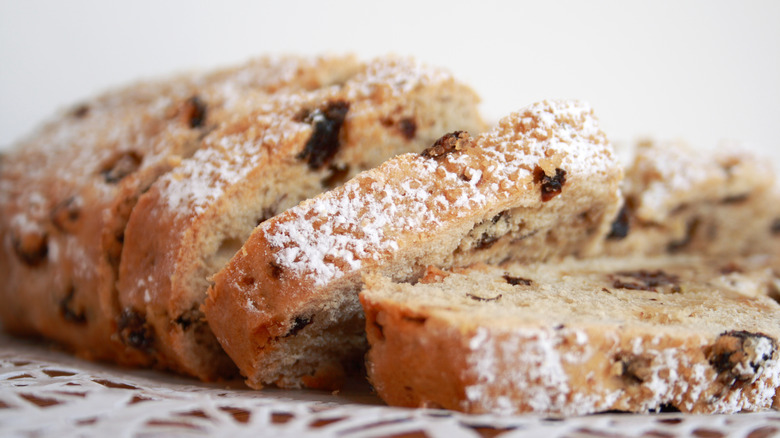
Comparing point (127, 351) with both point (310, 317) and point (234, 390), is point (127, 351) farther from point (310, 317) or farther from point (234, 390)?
point (310, 317)

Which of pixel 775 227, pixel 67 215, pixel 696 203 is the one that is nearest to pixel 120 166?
pixel 67 215

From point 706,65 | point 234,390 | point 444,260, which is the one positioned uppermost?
point 706,65

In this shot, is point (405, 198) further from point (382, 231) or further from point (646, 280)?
point (646, 280)

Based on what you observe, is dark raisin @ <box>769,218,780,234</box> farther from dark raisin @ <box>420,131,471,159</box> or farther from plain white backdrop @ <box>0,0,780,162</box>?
dark raisin @ <box>420,131,471,159</box>

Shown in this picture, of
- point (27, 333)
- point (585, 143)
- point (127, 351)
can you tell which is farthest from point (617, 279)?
point (27, 333)

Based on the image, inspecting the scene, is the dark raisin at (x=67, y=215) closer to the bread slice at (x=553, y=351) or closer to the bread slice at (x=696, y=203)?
the bread slice at (x=553, y=351)

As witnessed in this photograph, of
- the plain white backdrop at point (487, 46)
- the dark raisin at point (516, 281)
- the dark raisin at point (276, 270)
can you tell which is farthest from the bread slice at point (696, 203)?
the plain white backdrop at point (487, 46)
